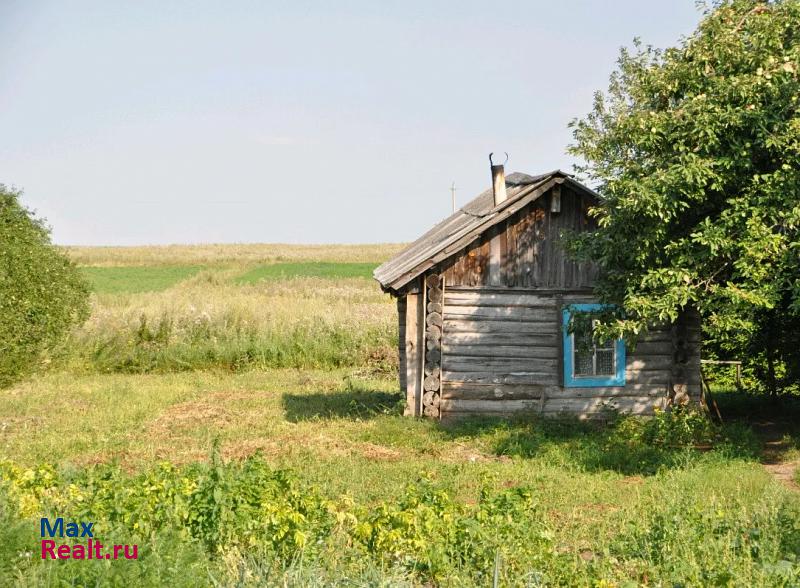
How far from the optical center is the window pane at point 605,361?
53.6 ft

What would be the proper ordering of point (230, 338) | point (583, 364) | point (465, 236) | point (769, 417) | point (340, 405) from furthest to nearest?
point (230, 338) → point (340, 405) → point (769, 417) → point (583, 364) → point (465, 236)

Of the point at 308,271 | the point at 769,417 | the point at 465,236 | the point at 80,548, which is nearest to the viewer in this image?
the point at 80,548

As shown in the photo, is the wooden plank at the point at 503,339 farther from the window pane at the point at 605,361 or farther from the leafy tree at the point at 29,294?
the leafy tree at the point at 29,294

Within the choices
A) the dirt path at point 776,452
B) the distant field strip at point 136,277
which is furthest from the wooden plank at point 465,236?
the distant field strip at point 136,277

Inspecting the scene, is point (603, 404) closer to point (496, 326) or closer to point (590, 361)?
point (590, 361)

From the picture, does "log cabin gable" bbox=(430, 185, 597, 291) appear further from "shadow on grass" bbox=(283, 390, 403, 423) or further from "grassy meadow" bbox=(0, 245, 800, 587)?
"shadow on grass" bbox=(283, 390, 403, 423)

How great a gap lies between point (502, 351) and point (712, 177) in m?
5.37

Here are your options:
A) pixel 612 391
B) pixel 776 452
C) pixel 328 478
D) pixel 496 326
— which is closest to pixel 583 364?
pixel 612 391

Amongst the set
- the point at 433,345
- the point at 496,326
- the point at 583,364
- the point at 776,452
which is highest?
the point at 496,326

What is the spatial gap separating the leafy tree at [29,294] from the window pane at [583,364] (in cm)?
1401

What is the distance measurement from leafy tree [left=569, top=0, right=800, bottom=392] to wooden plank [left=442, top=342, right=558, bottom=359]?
8.88ft

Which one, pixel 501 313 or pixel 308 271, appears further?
pixel 308 271

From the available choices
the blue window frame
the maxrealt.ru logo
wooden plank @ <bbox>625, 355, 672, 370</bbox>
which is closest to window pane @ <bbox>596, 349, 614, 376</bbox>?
the blue window frame

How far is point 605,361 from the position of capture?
1639cm
